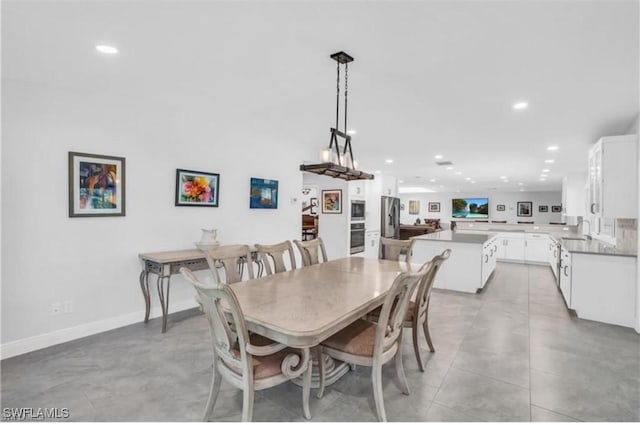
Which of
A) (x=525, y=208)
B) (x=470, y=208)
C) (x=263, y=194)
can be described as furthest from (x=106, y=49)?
(x=525, y=208)

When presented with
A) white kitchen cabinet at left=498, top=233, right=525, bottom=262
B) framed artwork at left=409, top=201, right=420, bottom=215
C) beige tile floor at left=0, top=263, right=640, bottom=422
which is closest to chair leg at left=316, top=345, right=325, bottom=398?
beige tile floor at left=0, top=263, right=640, bottom=422

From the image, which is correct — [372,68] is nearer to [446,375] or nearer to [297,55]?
[297,55]

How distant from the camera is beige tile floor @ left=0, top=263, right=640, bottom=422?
1914 millimetres

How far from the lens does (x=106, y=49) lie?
7.23 ft

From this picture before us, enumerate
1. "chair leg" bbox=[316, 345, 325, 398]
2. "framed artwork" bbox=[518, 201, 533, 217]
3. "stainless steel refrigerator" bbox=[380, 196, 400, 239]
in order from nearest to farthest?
1. "chair leg" bbox=[316, 345, 325, 398]
2. "stainless steel refrigerator" bbox=[380, 196, 400, 239]
3. "framed artwork" bbox=[518, 201, 533, 217]

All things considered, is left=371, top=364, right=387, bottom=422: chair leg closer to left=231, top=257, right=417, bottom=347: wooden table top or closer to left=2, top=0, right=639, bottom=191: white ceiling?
left=231, top=257, right=417, bottom=347: wooden table top

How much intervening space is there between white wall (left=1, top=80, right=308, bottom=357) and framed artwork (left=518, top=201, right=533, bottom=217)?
1376 centimetres

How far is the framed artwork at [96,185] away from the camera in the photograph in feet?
9.64

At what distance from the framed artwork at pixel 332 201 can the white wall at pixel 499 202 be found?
33.1 feet

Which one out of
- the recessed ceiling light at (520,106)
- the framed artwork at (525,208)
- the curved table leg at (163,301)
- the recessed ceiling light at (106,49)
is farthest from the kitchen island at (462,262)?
the framed artwork at (525,208)

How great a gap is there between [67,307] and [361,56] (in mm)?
3445

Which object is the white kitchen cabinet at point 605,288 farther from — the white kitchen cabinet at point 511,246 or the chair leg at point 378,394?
the white kitchen cabinet at point 511,246

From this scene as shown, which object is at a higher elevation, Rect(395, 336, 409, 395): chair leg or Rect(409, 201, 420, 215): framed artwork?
Rect(409, 201, 420, 215): framed artwork

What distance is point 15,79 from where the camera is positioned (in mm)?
2623
